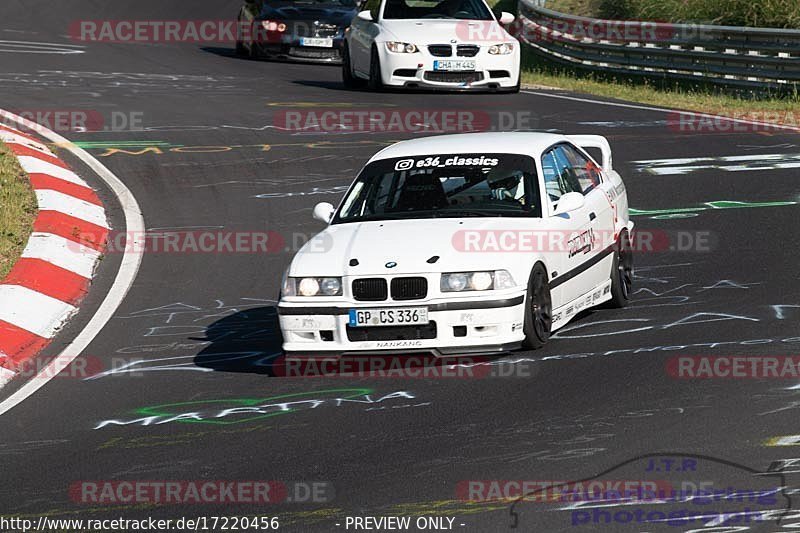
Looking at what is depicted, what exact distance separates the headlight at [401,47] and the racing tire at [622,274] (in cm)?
1065

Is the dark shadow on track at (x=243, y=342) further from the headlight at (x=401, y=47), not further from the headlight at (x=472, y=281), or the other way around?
the headlight at (x=401, y=47)

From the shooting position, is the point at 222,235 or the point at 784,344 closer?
the point at 784,344

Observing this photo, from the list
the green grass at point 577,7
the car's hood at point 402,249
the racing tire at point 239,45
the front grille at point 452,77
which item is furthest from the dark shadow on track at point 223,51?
the car's hood at point 402,249

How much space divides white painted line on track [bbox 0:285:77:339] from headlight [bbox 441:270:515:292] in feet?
9.78

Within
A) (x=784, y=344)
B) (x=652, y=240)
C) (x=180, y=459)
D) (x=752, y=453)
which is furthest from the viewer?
(x=652, y=240)

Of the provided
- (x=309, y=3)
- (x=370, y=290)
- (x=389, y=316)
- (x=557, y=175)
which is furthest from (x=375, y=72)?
(x=389, y=316)

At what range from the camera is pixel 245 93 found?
2178 centimetres

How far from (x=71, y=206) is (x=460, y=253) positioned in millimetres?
5684

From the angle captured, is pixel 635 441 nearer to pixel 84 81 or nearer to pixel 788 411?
pixel 788 411

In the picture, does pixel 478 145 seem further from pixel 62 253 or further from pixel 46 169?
pixel 46 169

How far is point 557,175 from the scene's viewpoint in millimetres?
10258

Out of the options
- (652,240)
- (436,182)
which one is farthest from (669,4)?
(436,182)

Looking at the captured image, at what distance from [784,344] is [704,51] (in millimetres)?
14828

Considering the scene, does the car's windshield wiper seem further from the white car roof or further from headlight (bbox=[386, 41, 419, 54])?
headlight (bbox=[386, 41, 419, 54])
